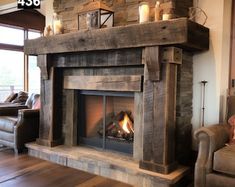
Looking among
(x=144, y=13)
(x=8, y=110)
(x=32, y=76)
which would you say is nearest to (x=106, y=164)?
(x=144, y=13)

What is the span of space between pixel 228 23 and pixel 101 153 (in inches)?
81.0

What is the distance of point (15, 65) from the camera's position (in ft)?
23.2

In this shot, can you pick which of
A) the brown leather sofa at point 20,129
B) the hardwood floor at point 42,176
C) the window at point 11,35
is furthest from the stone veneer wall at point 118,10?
the window at point 11,35

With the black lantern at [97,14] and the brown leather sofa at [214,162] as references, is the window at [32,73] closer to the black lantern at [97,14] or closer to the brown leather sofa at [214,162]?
the black lantern at [97,14]

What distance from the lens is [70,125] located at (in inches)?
141

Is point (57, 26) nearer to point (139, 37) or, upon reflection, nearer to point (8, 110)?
point (139, 37)

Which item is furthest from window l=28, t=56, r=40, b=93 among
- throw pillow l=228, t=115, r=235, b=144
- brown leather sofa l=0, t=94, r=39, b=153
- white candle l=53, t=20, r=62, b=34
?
throw pillow l=228, t=115, r=235, b=144

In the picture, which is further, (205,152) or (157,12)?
(157,12)

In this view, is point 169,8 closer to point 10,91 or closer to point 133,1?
point 133,1

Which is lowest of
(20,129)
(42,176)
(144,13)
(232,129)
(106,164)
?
(42,176)

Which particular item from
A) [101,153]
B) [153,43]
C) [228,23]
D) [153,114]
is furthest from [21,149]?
[228,23]

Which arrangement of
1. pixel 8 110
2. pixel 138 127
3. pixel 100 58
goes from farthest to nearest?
pixel 8 110 < pixel 100 58 < pixel 138 127

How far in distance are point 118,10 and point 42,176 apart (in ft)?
6.63

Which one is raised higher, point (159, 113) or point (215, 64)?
point (215, 64)
